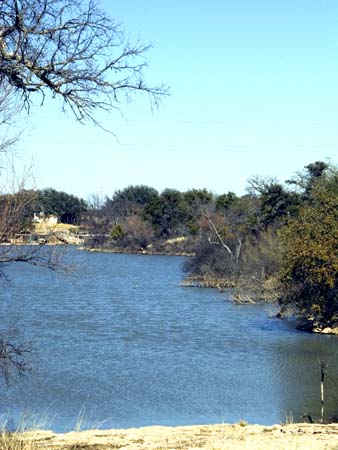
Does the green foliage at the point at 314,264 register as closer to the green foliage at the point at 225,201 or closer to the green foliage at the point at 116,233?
the green foliage at the point at 225,201

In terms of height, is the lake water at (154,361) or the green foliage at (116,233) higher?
the green foliage at (116,233)

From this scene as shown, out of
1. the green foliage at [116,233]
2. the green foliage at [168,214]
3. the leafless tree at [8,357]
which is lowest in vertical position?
the leafless tree at [8,357]

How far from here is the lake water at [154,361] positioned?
18281mm

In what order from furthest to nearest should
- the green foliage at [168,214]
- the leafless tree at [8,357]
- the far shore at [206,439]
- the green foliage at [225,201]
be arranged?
the green foliage at [168,214], the green foliage at [225,201], the leafless tree at [8,357], the far shore at [206,439]

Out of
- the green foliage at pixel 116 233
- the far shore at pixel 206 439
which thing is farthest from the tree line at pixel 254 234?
the far shore at pixel 206 439

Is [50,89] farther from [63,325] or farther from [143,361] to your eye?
[63,325]

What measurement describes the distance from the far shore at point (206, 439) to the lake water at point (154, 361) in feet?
4.51

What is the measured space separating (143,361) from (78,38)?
1856cm

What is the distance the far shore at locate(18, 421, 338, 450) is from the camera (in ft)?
30.5

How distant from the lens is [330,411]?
19062 millimetres

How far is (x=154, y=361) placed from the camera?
82.8ft

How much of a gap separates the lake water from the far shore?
137 cm

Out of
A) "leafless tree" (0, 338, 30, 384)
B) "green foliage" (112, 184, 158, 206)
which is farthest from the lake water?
"green foliage" (112, 184, 158, 206)

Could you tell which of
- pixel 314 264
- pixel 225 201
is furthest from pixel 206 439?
pixel 225 201
